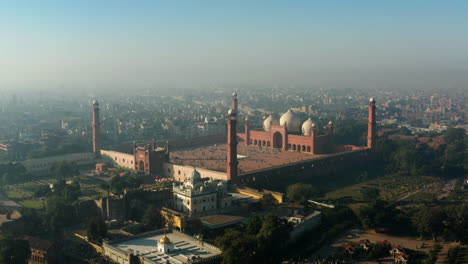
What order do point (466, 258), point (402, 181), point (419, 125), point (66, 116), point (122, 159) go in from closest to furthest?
point (466, 258) → point (402, 181) → point (122, 159) → point (419, 125) → point (66, 116)

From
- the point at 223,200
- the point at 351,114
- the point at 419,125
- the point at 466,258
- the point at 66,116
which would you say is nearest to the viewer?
the point at 466,258

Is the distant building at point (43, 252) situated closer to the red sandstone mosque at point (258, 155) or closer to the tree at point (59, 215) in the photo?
the tree at point (59, 215)

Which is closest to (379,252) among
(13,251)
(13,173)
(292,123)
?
(13,251)

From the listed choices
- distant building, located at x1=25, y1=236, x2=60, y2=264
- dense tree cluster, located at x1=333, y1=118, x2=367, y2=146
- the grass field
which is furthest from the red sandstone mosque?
distant building, located at x1=25, y1=236, x2=60, y2=264

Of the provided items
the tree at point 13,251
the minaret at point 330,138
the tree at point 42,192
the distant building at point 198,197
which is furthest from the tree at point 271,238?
the minaret at point 330,138

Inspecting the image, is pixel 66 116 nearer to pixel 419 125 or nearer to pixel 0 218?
pixel 419 125

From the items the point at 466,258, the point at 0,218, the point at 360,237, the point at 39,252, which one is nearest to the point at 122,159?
the point at 0,218

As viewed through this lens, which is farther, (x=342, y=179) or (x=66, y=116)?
(x=66, y=116)
